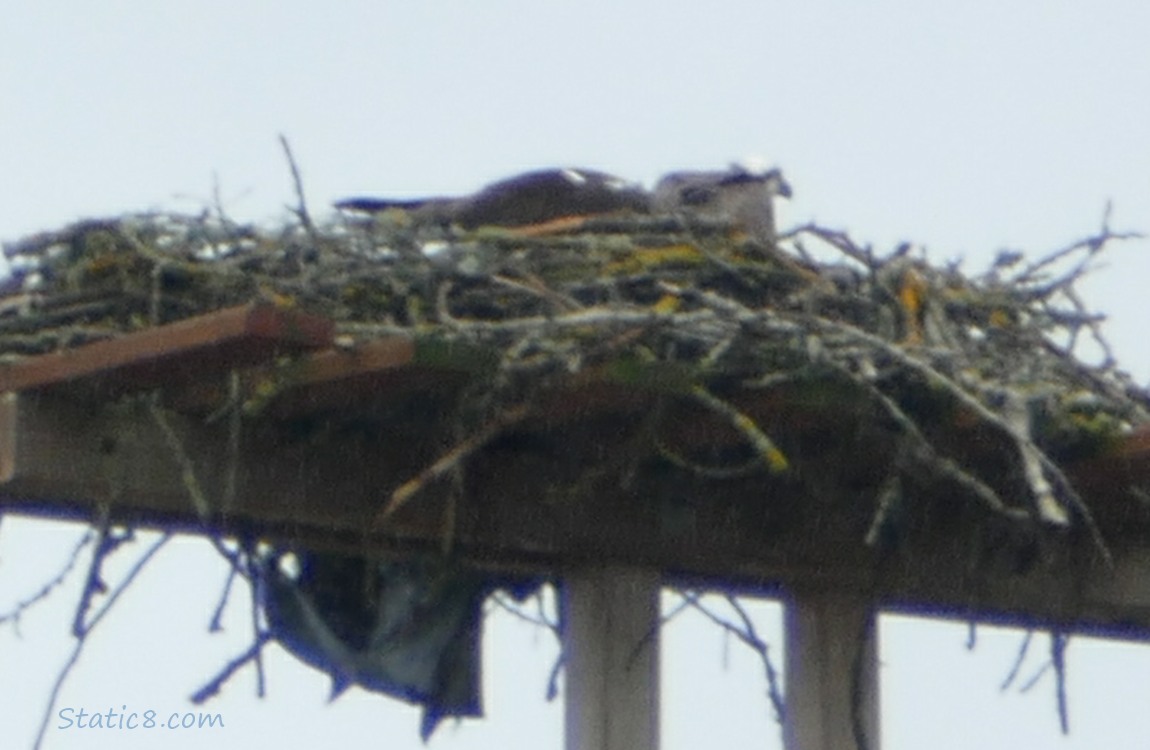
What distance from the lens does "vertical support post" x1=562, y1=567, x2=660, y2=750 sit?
3.93 metres

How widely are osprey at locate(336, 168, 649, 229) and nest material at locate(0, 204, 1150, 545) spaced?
390mm

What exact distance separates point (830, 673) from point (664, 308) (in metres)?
0.89

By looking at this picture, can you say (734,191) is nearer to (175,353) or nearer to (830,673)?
(830,673)

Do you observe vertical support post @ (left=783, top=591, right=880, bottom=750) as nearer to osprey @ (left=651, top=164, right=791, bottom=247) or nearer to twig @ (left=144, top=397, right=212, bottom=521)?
twig @ (left=144, top=397, right=212, bottom=521)

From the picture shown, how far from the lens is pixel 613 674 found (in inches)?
156

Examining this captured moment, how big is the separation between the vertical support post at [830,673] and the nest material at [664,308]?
43 centimetres

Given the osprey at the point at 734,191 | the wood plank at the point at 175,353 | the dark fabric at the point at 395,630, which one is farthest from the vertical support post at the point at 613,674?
the osprey at the point at 734,191

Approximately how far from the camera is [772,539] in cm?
435

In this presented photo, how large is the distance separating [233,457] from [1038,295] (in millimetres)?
1960

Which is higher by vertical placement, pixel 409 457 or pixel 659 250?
pixel 659 250

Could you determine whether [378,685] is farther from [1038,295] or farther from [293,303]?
[1038,295]

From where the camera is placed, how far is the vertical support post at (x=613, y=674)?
393 centimetres

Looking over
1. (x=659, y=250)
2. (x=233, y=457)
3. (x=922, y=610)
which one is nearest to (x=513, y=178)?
(x=659, y=250)

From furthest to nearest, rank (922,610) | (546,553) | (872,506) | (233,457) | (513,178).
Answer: (513,178), (922,610), (872,506), (546,553), (233,457)
